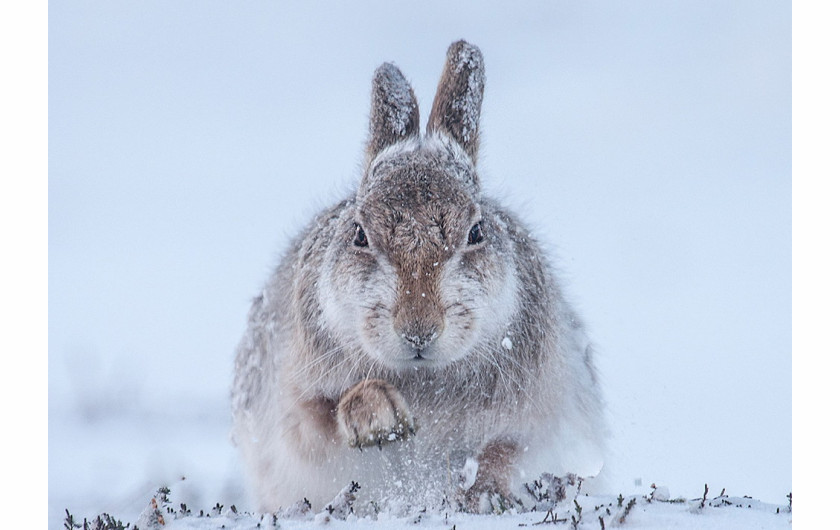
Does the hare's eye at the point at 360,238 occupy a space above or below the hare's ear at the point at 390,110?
below

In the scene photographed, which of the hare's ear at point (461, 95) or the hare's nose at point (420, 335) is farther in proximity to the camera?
the hare's ear at point (461, 95)

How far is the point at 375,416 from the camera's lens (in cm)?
481

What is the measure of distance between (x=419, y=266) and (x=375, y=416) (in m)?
0.81

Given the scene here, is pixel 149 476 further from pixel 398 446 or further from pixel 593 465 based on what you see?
pixel 593 465

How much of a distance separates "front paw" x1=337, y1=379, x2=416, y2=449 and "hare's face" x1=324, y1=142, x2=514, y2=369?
0.26 m

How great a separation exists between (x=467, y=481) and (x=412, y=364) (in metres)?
0.95

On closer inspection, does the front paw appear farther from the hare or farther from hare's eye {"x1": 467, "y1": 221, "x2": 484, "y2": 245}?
hare's eye {"x1": 467, "y1": 221, "x2": 484, "y2": 245}

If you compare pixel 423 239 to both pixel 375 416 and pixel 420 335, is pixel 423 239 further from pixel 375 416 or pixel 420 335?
pixel 375 416

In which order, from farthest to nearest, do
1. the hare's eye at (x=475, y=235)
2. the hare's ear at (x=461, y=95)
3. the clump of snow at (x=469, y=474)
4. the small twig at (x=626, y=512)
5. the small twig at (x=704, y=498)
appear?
the hare's ear at (x=461, y=95) → the clump of snow at (x=469, y=474) → the hare's eye at (x=475, y=235) → the small twig at (x=704, y=498) → the small twig at (x=626, y=512)

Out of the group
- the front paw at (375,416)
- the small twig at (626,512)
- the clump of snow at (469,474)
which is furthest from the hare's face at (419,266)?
the small twig at (626,512)

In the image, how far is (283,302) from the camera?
6.15 meters

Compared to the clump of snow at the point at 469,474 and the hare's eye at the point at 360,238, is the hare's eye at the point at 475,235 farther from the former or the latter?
the clump of snow at the point at 469,474

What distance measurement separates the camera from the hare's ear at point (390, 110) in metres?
5.54

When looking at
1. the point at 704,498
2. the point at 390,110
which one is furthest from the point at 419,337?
the point at 390,110
